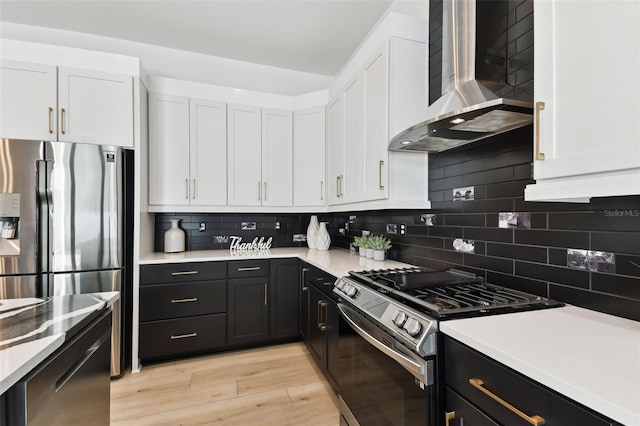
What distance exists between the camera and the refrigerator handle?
7.19 feet

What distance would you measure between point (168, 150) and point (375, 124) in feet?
6.60

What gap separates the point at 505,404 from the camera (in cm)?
78

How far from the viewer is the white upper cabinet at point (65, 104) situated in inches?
90.0

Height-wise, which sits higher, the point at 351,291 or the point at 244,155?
the point at 244,155

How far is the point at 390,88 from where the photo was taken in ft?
6.20

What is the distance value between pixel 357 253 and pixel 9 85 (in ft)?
10.3

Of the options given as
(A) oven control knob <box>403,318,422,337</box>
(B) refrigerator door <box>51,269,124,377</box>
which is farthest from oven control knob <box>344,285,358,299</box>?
(B) refrigerator door <box>51,269,124,377</box>

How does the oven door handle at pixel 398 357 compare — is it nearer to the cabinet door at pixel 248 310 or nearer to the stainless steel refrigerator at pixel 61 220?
the cabinet door at pixel 248 310

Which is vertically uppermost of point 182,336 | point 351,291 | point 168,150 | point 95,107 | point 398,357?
point 95,107

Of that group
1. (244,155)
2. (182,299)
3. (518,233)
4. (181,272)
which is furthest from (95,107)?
(518,233)

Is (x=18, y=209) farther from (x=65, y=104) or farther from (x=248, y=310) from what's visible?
(x=248, y=310)

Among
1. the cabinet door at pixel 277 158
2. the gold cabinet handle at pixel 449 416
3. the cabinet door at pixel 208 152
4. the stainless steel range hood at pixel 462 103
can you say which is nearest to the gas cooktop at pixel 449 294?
the gold cabinet handle at pixel 449 416

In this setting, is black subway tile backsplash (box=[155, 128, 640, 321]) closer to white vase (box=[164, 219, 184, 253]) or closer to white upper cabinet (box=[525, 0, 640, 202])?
white upper cabinet (box=[525, 0, 640, 202])

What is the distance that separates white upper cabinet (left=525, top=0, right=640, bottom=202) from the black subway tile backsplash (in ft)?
1.11
